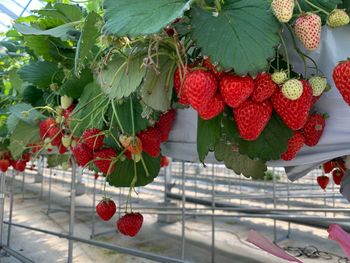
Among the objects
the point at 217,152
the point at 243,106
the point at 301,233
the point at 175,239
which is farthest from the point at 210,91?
the point at 301,233

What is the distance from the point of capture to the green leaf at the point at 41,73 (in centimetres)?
89

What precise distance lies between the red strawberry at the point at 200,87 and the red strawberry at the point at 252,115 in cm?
6

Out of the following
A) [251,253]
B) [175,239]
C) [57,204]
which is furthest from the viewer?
[57,204]

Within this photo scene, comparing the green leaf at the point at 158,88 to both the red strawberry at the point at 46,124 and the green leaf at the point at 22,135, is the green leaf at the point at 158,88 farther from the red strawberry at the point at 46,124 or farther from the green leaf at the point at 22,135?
the green leaf at the point at 22,135

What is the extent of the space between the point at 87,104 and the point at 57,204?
20.3ft

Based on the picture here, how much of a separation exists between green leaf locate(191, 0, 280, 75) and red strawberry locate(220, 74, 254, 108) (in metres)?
0.02

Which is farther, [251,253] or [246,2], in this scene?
[251,253]

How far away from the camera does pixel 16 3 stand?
3.75 m

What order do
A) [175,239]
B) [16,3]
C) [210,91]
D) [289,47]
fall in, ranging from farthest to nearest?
[175,239] < [16,3] < [289,47] < [210,91]

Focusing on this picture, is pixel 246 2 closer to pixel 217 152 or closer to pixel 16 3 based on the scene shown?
pixel 217 152

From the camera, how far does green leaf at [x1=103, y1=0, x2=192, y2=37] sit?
336 millimetres

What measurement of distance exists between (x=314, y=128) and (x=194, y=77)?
0.26 meters

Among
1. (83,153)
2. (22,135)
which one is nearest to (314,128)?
(83,153)

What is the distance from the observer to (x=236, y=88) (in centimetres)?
36
